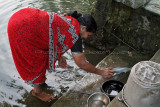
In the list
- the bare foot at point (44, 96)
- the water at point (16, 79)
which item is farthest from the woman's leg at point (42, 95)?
the water at point (16, 79)

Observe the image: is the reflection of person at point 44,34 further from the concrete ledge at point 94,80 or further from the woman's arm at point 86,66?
the concrete ledge at point 94,80

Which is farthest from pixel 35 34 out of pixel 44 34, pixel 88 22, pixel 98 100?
pixel 98 100

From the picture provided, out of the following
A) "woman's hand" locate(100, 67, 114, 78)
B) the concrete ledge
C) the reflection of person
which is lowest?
the concrete ledge

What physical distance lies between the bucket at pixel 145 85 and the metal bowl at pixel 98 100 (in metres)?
0.98

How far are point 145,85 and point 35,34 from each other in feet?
5.74

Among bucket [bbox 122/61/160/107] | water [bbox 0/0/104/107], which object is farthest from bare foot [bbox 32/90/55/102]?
bucket [bbox 122/61/160/107]

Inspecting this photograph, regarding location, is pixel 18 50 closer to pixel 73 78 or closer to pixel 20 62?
pixel 20 62

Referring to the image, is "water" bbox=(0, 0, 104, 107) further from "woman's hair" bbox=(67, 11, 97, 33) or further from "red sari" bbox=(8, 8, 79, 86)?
"woman's hair" bbox=(67, 11, 97, 33)

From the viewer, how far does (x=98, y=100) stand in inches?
116

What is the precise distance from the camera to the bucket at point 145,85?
5.53 feet

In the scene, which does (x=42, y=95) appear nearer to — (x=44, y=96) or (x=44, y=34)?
Answer: (x=44, y=96)

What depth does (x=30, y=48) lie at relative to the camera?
2.68 m

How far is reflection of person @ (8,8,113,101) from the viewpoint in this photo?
249 centimetres

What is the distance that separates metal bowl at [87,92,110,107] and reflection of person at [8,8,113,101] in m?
0.47
